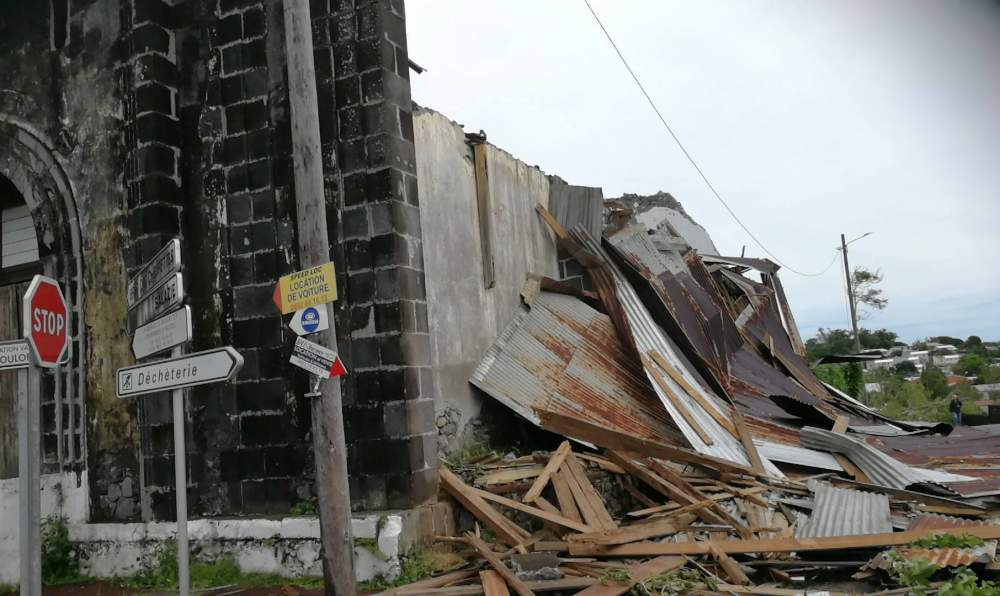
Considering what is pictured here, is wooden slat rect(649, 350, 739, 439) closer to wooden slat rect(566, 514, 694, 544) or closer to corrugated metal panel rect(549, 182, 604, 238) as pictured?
corrugated metal panel rect(549, 182, 604, 238)

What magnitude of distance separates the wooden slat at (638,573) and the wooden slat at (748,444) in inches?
111

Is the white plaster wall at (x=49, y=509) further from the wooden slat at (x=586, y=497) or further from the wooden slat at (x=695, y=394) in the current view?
the wooden slat at (x=695, y=394)

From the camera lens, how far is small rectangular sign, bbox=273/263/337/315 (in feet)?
18.6

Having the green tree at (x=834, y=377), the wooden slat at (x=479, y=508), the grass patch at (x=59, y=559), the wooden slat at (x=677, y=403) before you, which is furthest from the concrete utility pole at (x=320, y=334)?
the green tree at (x=834, y=377)

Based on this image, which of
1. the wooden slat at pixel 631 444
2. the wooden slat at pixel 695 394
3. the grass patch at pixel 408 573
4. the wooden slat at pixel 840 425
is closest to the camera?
the grass patch at pixel 408 573

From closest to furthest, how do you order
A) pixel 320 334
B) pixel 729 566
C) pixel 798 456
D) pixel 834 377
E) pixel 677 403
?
pixel 729 566, pixel 320 334, pixel 798 456, pixel 677 403, pixel 834 377

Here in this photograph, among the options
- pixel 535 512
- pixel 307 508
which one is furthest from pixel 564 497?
pixel 307 508

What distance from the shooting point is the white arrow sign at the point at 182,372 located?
4805 mm

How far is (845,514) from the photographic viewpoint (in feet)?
23.2

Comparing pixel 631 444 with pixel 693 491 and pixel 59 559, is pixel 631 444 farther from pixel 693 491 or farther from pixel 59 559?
pixel 59 559

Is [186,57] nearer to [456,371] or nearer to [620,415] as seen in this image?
[456,371]

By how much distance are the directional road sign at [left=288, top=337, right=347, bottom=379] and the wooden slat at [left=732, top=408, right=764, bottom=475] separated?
503 cm

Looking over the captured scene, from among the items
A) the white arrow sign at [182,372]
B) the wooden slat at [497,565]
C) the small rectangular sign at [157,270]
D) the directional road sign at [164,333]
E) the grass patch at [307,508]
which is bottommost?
the wooden slat at [497,565]

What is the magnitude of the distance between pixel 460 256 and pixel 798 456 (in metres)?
4.75
